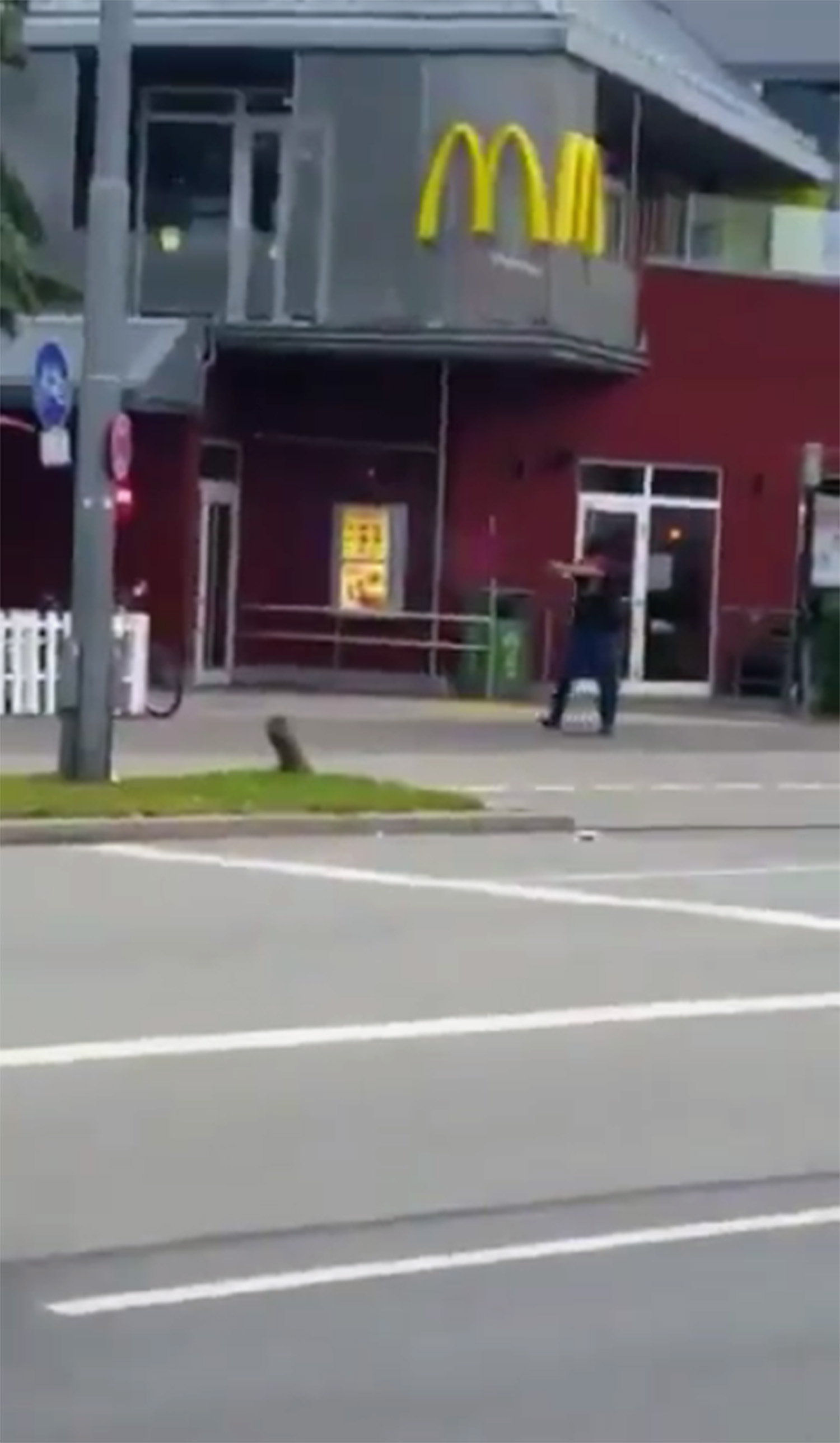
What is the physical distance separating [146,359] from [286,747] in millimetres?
11603

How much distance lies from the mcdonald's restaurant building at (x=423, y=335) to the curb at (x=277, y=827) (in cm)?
1188

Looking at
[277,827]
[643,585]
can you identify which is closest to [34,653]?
[277,827]

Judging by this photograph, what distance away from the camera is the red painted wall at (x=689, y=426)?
38656 mm

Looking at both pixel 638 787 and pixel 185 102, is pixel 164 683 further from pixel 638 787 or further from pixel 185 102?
pixel 638 787

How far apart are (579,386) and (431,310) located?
11.4ft

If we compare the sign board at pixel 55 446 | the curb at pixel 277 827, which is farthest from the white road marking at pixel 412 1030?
the sign board at pixel 55 446

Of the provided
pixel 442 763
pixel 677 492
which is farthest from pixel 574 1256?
pixel 677 492

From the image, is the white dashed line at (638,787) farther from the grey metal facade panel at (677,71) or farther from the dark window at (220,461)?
the dark window at (220,461)

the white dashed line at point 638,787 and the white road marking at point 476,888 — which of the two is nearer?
the white road marking at point 476,888

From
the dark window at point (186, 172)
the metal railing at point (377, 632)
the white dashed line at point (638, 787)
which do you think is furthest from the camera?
the metal railing at point (377, 632)

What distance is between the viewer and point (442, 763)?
2797 cm

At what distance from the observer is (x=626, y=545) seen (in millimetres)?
39875

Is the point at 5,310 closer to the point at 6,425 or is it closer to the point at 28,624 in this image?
the point at 28,624

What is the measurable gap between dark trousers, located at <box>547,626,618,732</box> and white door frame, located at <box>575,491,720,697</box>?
299 inches
